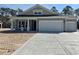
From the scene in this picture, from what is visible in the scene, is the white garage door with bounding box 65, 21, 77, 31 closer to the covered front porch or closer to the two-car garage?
the two-car garage

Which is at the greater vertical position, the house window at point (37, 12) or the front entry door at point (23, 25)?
the house window at point (37, 12)

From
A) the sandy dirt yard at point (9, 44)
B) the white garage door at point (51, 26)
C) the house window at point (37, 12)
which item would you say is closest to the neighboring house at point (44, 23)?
the white garage door at point (51, 26)

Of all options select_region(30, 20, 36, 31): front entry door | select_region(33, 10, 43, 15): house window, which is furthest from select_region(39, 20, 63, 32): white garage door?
select_region(33, 10, 43, 15): house window

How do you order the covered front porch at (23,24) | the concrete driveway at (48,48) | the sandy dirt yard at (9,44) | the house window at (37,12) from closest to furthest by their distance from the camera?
the concrete driveway at (48,48) < the sandy dirt yard at (9,44) < the covered front porch at (23,24) < the house window at (37,12)

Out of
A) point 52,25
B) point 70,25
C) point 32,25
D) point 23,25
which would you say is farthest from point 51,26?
point 23,25

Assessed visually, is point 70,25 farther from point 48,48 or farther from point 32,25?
point 48,48

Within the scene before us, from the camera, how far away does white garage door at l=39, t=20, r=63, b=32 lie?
31906 mm

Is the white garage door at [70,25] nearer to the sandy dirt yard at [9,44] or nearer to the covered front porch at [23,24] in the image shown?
the covered front porch at [23,24]

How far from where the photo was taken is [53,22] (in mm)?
31906

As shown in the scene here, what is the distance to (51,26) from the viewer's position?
105 feet

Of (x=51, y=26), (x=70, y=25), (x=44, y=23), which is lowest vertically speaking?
(x=51, y=26)

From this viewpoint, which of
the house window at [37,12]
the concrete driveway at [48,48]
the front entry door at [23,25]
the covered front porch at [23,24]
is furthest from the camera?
the house window at [37,12]

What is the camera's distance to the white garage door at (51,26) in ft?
105
